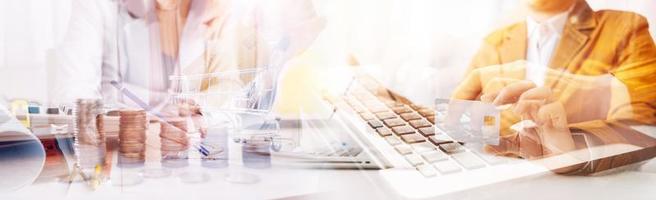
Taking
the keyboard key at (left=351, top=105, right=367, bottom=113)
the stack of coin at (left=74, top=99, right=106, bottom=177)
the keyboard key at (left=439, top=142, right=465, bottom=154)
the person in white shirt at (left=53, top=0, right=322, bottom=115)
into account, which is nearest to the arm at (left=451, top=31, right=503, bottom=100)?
the keyboard key at (left=439, top=142, right=465, bottom=154)

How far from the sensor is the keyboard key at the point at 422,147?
3.24 ft

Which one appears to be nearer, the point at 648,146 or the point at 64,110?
the point at 64,110

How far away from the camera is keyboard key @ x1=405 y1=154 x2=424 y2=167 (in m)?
0.98

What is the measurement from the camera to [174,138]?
936 millimetres

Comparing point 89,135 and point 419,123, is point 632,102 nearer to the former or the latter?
point 419,123

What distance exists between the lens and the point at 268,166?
982 mm

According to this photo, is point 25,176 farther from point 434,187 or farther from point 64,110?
point 434,187

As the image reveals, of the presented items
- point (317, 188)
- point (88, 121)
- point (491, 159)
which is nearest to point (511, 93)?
point (491, 159)

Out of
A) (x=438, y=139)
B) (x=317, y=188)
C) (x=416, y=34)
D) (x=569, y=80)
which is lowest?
(x=317, y=188)

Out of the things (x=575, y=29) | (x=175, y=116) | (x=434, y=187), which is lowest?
(x=434, y=187)

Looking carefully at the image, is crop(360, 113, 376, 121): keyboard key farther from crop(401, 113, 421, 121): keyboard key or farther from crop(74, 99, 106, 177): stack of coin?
crop(74, 99, 106, 177): stack of coin

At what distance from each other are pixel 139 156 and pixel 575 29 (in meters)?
0.92

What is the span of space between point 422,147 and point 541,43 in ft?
1.09

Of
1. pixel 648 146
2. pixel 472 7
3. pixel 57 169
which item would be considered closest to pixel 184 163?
pixel 57 169
